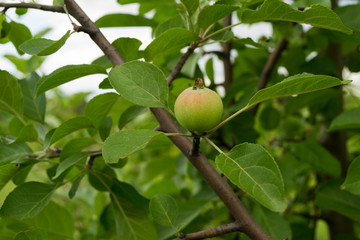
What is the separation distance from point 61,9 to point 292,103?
75cm

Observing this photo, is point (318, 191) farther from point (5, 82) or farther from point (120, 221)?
point (5, 82)

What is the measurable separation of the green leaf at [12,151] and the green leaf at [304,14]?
47 cm

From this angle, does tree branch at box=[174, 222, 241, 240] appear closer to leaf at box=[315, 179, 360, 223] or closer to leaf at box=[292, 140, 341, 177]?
leaf at box=[315, 179, 360, 223]

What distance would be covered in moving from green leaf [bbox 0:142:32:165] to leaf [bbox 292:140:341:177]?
0.71 meters

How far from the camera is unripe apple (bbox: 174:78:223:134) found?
57 centimetres

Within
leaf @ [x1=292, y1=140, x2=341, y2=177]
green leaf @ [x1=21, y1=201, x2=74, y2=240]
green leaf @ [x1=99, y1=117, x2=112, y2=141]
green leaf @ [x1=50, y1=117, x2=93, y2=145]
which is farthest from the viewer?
leaf @ [x1=292, y1=140, x2=341, y2=177]

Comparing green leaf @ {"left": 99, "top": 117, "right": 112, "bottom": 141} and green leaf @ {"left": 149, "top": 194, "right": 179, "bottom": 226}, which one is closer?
green leaf @ {"left": 149, "top": 194, "right": 179, "bottom": 226}

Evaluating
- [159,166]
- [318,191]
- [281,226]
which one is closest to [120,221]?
[281,226]

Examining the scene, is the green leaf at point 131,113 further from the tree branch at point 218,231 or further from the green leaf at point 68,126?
the tree branch at point 218,231

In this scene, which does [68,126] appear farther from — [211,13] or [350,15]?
[350,15]

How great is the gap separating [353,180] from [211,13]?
1.26 feet

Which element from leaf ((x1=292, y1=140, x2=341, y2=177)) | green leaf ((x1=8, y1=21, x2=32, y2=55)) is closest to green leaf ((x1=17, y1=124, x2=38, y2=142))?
green leaf ((x1=8, y1=21, x2=32, y2=55))

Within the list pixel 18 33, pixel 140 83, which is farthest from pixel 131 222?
pixel 18 33

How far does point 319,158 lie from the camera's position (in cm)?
110
